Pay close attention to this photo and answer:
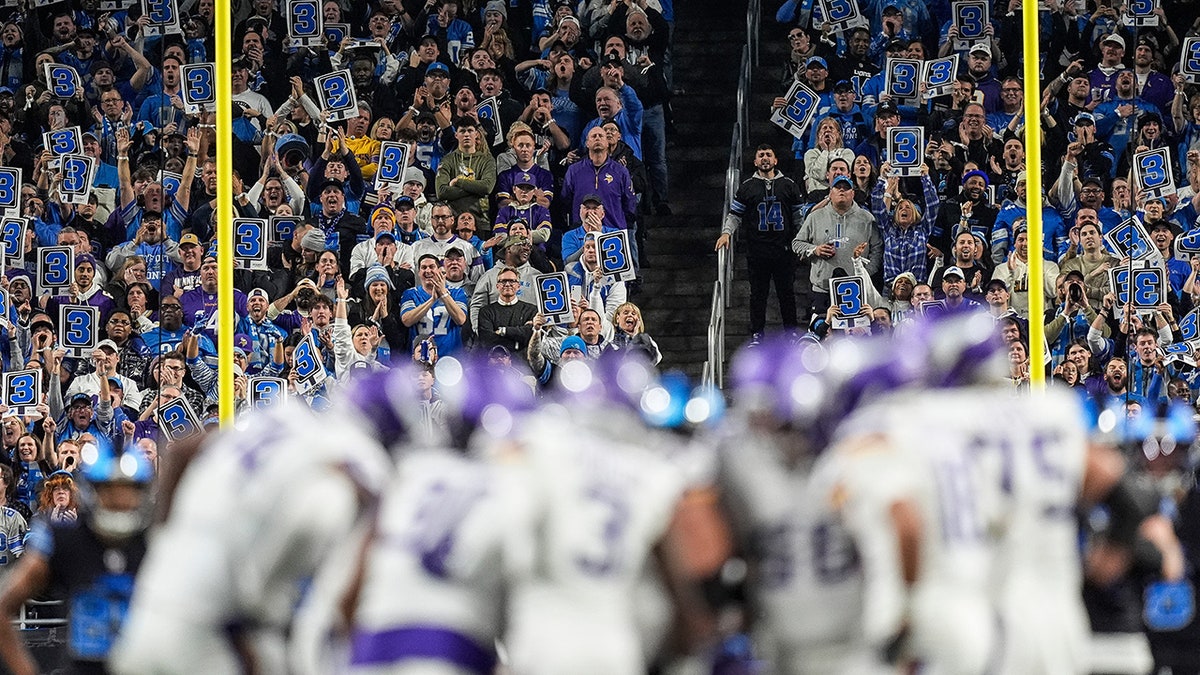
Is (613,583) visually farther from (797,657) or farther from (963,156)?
(963,156)

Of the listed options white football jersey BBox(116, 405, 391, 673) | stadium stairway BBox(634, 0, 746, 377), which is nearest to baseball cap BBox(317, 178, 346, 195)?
stadium stairway BBox(634, 0, 746, 377)

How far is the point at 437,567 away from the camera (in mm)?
6289

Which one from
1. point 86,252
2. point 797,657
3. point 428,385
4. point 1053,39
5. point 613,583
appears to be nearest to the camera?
point 613,583

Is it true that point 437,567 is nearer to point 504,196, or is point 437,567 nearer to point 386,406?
point 386,406

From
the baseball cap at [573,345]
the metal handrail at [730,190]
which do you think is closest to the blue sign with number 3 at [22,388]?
→ the baseball cap at [573,345]

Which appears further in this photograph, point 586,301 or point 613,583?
point 586,301

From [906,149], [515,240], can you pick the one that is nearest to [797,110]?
[906,149]

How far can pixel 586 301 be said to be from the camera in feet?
48.0

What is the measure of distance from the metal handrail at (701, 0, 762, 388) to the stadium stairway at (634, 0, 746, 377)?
0.49ft

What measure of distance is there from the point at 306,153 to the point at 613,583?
10271 mm

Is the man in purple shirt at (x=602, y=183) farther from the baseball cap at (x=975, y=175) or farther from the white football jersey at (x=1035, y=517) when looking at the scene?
the white football jersey at (x=1035, y=517)

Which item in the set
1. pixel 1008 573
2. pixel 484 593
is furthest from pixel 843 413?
pixel 484 593

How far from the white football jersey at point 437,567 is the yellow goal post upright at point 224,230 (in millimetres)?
2358

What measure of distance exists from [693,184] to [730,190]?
1.20 metres
